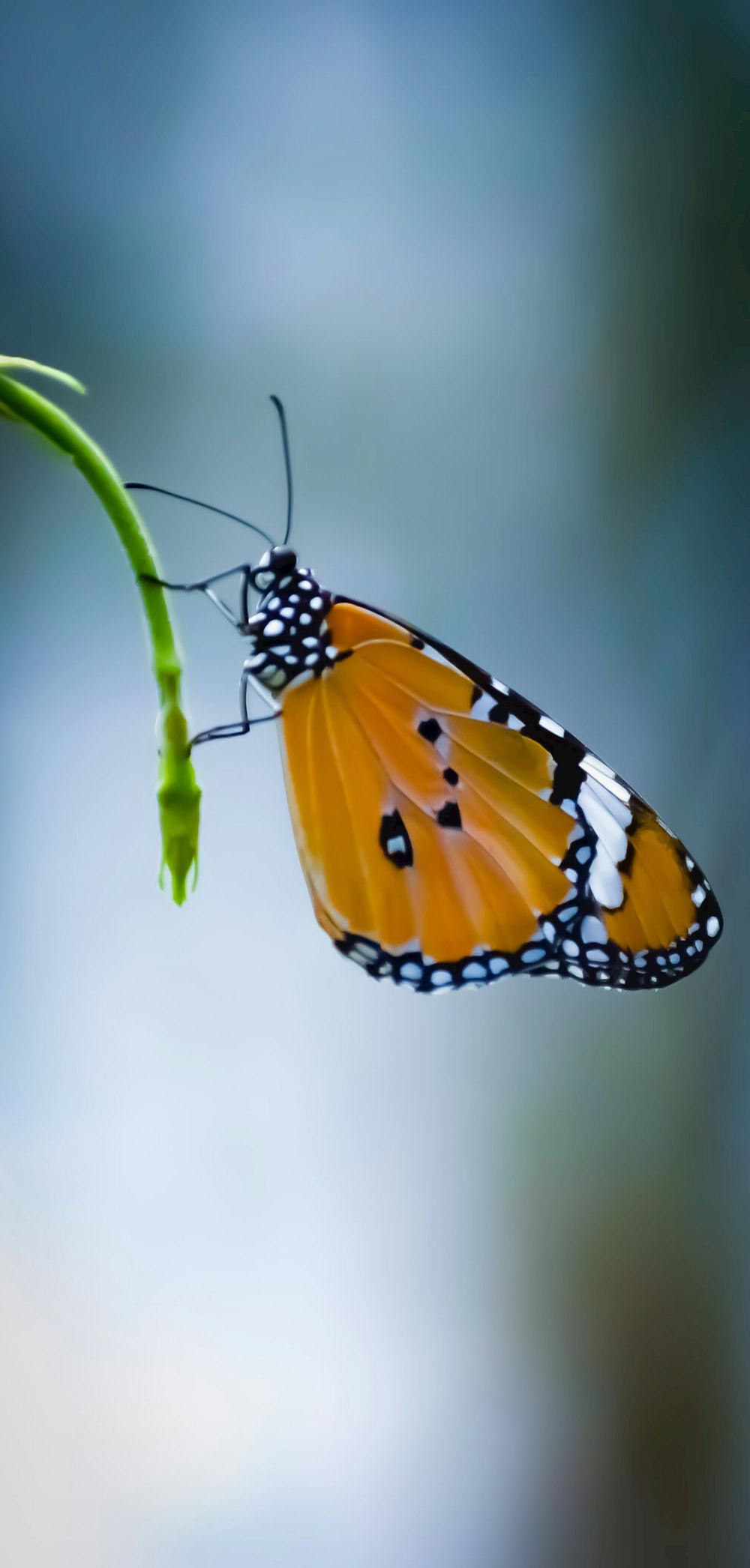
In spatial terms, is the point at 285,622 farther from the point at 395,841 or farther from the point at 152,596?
the point at 152,596

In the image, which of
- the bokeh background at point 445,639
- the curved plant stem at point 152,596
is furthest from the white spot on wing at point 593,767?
the bokeh background at point 445,639

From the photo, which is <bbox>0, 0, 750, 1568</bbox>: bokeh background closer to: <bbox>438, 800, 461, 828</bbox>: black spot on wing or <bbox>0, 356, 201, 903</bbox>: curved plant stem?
<bbox>438, 800, 461, 828</bbox>: black spot on wing

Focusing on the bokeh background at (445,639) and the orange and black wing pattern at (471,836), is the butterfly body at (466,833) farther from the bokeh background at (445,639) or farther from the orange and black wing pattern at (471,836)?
the bokeh background at (445,639)

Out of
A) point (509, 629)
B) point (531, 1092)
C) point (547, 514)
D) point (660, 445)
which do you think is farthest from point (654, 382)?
point (531, 1092)

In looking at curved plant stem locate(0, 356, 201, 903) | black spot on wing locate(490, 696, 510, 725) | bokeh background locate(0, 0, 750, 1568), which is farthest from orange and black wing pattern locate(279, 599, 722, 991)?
bokeh background locate(0, 0, 750, 1568)

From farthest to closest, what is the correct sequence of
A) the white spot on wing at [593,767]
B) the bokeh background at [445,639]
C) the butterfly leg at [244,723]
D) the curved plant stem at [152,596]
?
the bokeh background at [445,639]
the white spot on wing at [593,767]
the butterfly leg at [244,723]
the curved plant stem at [152,596]

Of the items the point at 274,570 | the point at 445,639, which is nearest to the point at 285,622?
the point at 274,570

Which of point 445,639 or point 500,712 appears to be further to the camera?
point 445,639
